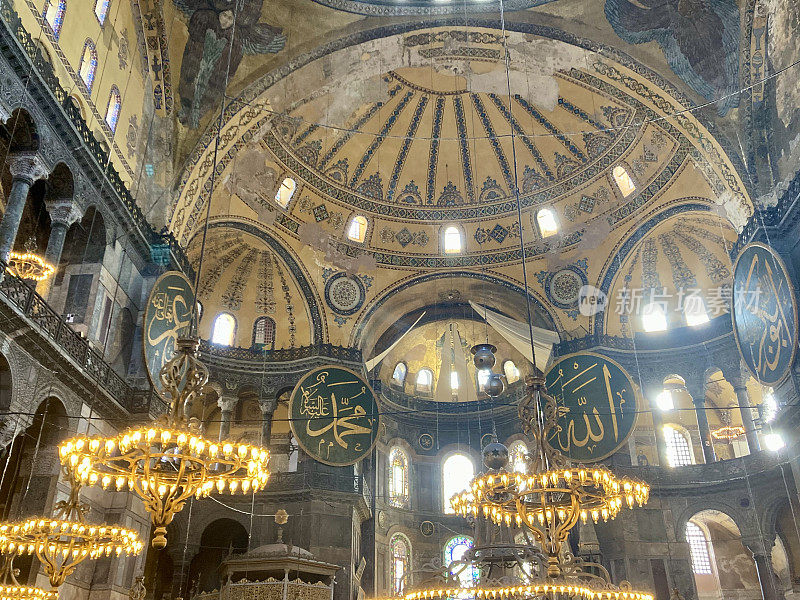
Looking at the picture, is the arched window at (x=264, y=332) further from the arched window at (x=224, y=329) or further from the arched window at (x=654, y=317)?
the arched window at (x=654, y=317)

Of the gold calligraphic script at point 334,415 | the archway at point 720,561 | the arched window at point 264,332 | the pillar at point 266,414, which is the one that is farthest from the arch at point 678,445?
the arched window at point 264,332

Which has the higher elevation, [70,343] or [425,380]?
[425,380]

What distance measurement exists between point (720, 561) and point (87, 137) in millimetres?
16450

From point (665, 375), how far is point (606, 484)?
8.59 m

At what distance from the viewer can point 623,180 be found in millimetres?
14695

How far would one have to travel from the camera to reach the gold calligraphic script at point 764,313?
357 inches

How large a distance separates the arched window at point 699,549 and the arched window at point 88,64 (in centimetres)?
1597

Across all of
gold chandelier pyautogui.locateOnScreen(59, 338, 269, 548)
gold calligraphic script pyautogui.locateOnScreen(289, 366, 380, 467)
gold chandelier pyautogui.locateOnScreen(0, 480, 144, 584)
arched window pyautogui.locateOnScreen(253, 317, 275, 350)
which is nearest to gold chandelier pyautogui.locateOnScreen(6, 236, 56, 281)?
gold chandelier pyautogui.locateOnScreen(0, 480, 144, 584)

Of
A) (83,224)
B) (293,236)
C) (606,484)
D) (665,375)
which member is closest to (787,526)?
(665,375)

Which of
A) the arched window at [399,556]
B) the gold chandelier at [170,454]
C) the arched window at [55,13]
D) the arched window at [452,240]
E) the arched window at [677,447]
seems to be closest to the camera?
the gold chandelier at [170,454]

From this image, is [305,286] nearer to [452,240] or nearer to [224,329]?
[224,329]

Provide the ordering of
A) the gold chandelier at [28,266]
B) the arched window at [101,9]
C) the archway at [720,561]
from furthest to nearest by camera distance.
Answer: the archway at [720,561]
the arched window at [101,9]
the gold chandelier at [28,266]

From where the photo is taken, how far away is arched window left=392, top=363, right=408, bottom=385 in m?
17.4

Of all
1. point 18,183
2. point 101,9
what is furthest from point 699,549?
point 101,9
